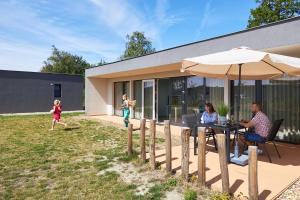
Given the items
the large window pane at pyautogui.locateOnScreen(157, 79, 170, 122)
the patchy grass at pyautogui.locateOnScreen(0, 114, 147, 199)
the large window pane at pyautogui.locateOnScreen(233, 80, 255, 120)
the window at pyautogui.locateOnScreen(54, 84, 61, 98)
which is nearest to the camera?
the patchy grass at pyautogui.locateOnScreen(0, 114, 147, 199)

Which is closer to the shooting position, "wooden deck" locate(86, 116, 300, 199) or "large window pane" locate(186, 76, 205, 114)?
"wooden deck" locate(86, 116, 300, 199)

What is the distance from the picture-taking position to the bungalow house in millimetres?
6840

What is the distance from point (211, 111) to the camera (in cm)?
695

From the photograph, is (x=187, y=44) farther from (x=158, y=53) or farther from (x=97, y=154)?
(x=97, y=154)

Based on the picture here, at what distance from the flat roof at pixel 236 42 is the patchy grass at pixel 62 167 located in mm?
3795

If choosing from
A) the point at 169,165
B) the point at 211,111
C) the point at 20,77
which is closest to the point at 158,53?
the point at 211,111

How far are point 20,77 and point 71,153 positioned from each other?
17709mm

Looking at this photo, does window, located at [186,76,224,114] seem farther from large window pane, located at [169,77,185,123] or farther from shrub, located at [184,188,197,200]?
shrub, located at [184,188,197,200]

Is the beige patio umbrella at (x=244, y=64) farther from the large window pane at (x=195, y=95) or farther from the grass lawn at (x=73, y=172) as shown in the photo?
the large window pane at (x=195, y=95)

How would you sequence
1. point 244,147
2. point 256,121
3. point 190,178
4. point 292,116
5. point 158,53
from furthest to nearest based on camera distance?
1. point 158,53
2. point 292,116
3. point 244,147
4. point 256,121
5. point 190,178

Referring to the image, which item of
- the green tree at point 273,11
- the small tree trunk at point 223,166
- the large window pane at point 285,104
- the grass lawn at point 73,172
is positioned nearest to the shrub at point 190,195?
the grass lawn at point 73,172

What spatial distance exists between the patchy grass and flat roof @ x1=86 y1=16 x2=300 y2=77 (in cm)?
379

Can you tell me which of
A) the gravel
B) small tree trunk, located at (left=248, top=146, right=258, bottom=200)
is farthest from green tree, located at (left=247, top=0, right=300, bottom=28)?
small tree trunk, located at (left=248, top=146, right=258, bottom=200)

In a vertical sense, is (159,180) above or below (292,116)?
below
